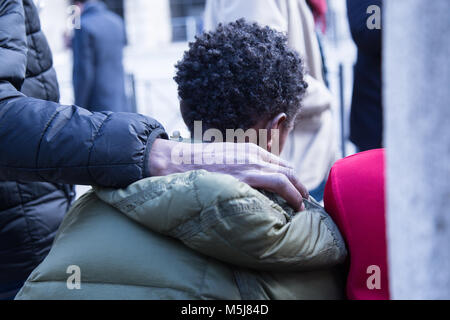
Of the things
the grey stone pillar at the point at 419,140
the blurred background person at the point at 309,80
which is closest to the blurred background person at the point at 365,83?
the blurred background person at the point at 309,80

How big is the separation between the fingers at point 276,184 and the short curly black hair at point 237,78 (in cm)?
28

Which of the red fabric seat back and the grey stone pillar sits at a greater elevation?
the grey stone pillar

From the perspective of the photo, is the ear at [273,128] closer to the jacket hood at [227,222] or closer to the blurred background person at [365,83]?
the jacket hood at [227,222]

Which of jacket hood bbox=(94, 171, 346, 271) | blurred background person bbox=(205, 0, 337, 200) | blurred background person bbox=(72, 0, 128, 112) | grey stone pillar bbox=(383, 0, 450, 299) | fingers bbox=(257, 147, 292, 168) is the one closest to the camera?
grey stone pillar bbox=(383, 0, 450, 299)

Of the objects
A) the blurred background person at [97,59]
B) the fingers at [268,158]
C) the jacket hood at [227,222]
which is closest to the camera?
the jacket hood at [227,222]

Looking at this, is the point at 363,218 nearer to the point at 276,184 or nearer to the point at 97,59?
the point at 276,184

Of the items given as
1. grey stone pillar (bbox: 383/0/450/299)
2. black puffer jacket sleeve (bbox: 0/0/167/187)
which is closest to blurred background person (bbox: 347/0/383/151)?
black puffer jacket sleeve (bbox: 0/0/167/187)

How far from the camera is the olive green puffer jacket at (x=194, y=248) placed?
119 cm

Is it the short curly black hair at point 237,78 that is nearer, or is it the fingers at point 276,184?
the fingers at point 276,184

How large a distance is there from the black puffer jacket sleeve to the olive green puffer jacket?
0.08m

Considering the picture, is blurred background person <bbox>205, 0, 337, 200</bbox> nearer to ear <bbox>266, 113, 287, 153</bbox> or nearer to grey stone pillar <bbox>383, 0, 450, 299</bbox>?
ear <bbox>266, 113, 287, 153</bbox>

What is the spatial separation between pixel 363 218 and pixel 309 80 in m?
1.24

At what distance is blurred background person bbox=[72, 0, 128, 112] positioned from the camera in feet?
18.2

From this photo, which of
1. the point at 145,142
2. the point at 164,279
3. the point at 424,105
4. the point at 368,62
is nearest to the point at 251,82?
the point at 145,142
